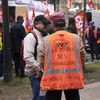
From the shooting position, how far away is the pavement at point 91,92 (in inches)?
397

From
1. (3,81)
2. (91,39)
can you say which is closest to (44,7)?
(91,39)

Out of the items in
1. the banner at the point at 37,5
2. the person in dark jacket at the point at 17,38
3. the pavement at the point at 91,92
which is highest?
the banner at the point at 37,5

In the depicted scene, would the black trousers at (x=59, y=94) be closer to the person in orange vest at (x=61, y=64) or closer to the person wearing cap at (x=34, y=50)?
the person in orange vest at (x=61, y=64)

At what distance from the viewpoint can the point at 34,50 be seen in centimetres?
675

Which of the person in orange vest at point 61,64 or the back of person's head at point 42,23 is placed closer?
the person in orange vest at point 61,64

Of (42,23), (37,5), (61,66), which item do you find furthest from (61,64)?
(37,5)

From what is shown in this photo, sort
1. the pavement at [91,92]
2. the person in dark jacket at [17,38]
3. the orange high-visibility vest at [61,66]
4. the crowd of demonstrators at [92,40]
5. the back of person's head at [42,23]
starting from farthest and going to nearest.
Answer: the crowd of demonstrators at [92,40] → the person in dark jacket at [17,38] → the pavement at [91,92] → the back of person's head at [42,23] → the orange high-visibility vest at [61,66]

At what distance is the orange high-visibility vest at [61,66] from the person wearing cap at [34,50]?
34 centimetres

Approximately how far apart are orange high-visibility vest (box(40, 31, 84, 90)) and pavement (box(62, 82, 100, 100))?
3.43 meters

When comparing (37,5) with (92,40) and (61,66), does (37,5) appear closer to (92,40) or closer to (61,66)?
(92,40)

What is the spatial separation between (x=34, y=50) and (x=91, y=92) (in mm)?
4229

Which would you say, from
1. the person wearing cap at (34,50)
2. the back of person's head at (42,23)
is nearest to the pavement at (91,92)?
the person wearing cap at (34,50)

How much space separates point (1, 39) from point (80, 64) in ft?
21.4

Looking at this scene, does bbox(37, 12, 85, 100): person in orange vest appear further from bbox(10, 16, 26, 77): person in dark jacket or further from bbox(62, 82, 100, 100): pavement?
bbox(10, 16, 26, 77): person in dark jacket
